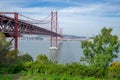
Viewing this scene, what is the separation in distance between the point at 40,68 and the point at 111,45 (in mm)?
11241

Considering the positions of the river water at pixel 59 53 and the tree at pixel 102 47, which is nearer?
the tree at pixel 102 47

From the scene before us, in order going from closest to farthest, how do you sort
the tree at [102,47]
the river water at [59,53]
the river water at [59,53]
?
1. the tree at [102,47]
2. the river water at [59,53]
3. the river water at [59,53]

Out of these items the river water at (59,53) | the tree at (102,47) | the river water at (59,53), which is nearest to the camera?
the tree at (102,47)

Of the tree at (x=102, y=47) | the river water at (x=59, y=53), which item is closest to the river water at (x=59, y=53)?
the river water at (x=59, y=53)

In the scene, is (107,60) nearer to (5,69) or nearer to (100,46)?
(100,46)

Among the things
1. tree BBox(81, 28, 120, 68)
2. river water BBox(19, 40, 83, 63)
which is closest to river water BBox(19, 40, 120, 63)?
river water BBox(19, 40, 83, 63)

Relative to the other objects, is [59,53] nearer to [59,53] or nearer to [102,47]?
[59,53]

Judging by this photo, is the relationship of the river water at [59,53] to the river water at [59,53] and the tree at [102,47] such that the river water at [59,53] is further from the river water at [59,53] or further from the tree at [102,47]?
the tree at [102,47]

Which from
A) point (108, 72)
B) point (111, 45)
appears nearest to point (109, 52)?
point (111, 45)

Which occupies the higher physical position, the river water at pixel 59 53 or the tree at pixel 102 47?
the tree at pixel 102 47

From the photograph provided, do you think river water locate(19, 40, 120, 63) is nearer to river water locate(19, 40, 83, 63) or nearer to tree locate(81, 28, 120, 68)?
river water locate(19, 40, 83, 63)

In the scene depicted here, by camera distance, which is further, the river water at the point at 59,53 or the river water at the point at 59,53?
the river water at the point at 59,53

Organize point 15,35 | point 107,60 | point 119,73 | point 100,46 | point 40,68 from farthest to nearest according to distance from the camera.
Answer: point 15,35, point 100,46, point 107,60, point 40,68, point 119,73

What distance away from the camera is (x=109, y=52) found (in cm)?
1945
